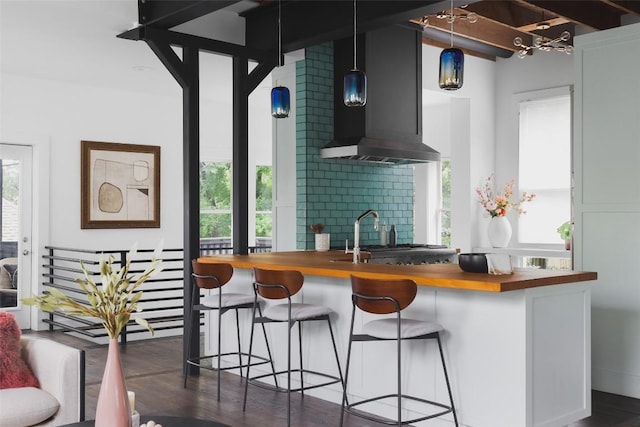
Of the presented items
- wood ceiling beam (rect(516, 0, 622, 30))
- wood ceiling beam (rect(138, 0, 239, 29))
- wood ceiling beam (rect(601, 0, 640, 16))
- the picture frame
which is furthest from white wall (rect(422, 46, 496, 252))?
the picture frame

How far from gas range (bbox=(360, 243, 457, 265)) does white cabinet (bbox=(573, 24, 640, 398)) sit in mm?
1762

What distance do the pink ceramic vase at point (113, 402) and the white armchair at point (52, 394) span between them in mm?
904

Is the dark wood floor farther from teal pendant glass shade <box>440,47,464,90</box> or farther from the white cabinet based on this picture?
teal pendant glass shade <box>440,47,464,90</box>

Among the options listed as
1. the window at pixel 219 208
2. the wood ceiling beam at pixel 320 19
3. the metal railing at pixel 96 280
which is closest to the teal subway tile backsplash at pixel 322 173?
the wood ceiling beam at pixel 320 19

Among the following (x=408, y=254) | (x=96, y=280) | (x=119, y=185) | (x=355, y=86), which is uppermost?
(x=355, y=86)

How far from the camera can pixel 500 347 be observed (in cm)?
387

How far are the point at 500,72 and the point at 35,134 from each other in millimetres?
5575

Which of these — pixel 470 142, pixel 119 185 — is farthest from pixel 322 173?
pixel 119 185

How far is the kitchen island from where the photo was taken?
378 centimetres

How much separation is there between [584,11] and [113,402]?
583cm

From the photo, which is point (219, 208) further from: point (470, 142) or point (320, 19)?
point (320, 19)

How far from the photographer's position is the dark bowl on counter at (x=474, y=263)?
4.01m

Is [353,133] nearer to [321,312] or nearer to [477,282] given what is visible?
[321,312]

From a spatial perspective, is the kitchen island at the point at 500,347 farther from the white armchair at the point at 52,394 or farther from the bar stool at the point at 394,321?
the white armchair at the point at 52,394
